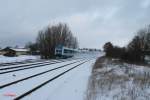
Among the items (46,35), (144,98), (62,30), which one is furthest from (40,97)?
(62,30)

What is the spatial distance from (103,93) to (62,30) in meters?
80.0

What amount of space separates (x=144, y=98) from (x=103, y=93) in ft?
6.52

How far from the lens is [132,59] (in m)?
43.6

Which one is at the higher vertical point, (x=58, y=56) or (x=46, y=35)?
(x=46, y=35)

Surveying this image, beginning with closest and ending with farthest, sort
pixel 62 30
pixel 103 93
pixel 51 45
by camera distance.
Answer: pixel 103 93, pixel 51 45, pixel 62 30

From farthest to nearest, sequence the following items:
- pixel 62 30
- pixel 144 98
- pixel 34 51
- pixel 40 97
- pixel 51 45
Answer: pixel 34 51 < pixel 62 30 < pixel 51 45 < pixel 40 97 < pixel 144 98

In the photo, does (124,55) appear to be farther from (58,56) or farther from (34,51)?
(34,51)

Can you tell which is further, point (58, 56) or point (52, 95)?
point (58, 56)

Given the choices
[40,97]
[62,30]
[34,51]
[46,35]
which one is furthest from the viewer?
[34,51]

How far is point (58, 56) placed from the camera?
202ft

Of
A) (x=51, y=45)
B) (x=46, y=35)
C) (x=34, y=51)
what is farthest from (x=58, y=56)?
(x=34, y=51)

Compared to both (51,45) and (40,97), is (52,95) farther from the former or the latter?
(51,45)

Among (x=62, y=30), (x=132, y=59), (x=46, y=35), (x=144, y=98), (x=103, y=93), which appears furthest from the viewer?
(x=62, y=30)

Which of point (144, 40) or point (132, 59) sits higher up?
point (144, 40)
